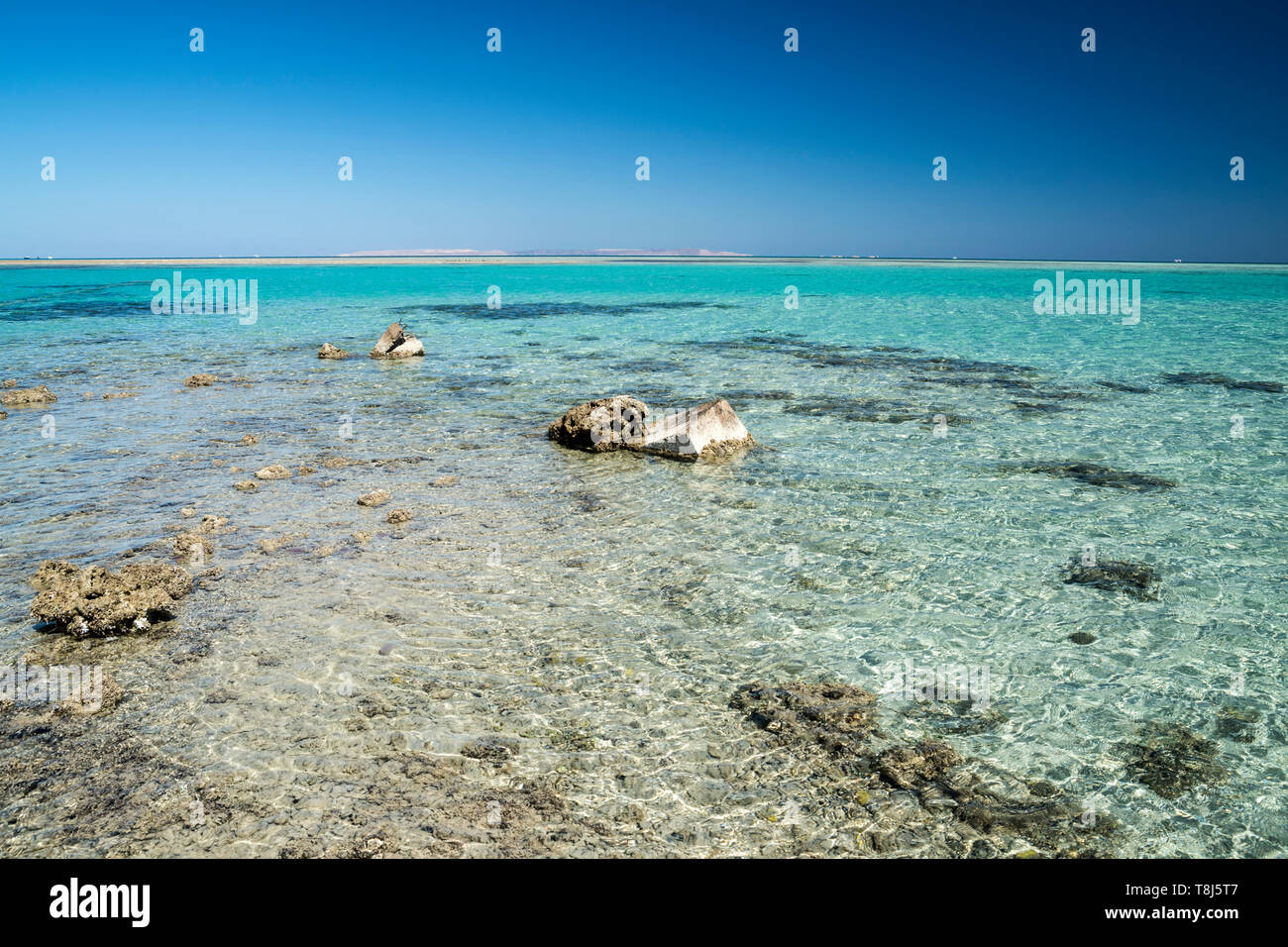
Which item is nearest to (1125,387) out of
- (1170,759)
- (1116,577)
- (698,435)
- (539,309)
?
(698,435)

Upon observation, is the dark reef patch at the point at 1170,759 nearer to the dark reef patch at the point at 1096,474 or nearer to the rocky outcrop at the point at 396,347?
the dark reef patch at the point at 1096,474

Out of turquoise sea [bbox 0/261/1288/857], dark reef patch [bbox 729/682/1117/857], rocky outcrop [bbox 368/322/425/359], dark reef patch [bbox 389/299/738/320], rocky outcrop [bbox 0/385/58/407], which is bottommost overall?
dark reef patch [bbox 729/682/1117/857]

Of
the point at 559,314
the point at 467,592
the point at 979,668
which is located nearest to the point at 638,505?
the point at 467,592

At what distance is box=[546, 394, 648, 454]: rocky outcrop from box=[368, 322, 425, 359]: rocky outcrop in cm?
1321

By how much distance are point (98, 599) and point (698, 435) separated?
8.13m

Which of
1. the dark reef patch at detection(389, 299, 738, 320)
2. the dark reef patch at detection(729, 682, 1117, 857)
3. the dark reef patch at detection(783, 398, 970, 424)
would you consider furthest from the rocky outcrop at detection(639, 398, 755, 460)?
the dark reef patch at detection(389, 299, 738, 320)

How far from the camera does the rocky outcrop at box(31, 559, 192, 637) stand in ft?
20.3

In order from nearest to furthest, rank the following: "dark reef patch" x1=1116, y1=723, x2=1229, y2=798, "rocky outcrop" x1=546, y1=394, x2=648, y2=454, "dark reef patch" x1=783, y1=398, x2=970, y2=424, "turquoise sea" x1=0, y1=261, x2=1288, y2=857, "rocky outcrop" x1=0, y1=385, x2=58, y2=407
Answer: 1. "turquoise sea" x1=0, y1=261, x2=1288, y2=857
2. "dark reef patch" x1=1116, y1=723, x2=1229, y2=798
3. "rocky outcrop" x1=546, y1=394, x2=648, y2=454
4. "dark reef patch" x1=783, y1=398, x2=970, y2=424
5. "rocky outcrop" x1=0, y1=385, x2=58, y2=407

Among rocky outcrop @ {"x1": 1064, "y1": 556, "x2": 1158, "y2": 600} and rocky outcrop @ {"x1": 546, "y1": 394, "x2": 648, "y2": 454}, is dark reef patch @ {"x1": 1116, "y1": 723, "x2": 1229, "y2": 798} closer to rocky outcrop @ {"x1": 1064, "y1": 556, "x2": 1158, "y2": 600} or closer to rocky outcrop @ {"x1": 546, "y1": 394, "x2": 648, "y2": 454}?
rocky outcrop @ {"x1": 1064, "y1": 556, "x2": 1158, "y2": 600}

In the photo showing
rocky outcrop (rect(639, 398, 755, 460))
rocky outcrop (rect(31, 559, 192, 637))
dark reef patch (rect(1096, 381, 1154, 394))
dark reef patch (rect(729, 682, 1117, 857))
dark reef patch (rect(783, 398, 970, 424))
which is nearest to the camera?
dark reef patch (rect(729, 682, 1117, 857))

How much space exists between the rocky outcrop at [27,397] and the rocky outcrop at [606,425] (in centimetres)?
1290

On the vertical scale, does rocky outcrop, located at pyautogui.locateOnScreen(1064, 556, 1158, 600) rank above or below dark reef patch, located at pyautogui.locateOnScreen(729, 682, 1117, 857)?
above

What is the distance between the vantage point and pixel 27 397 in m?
16.3
